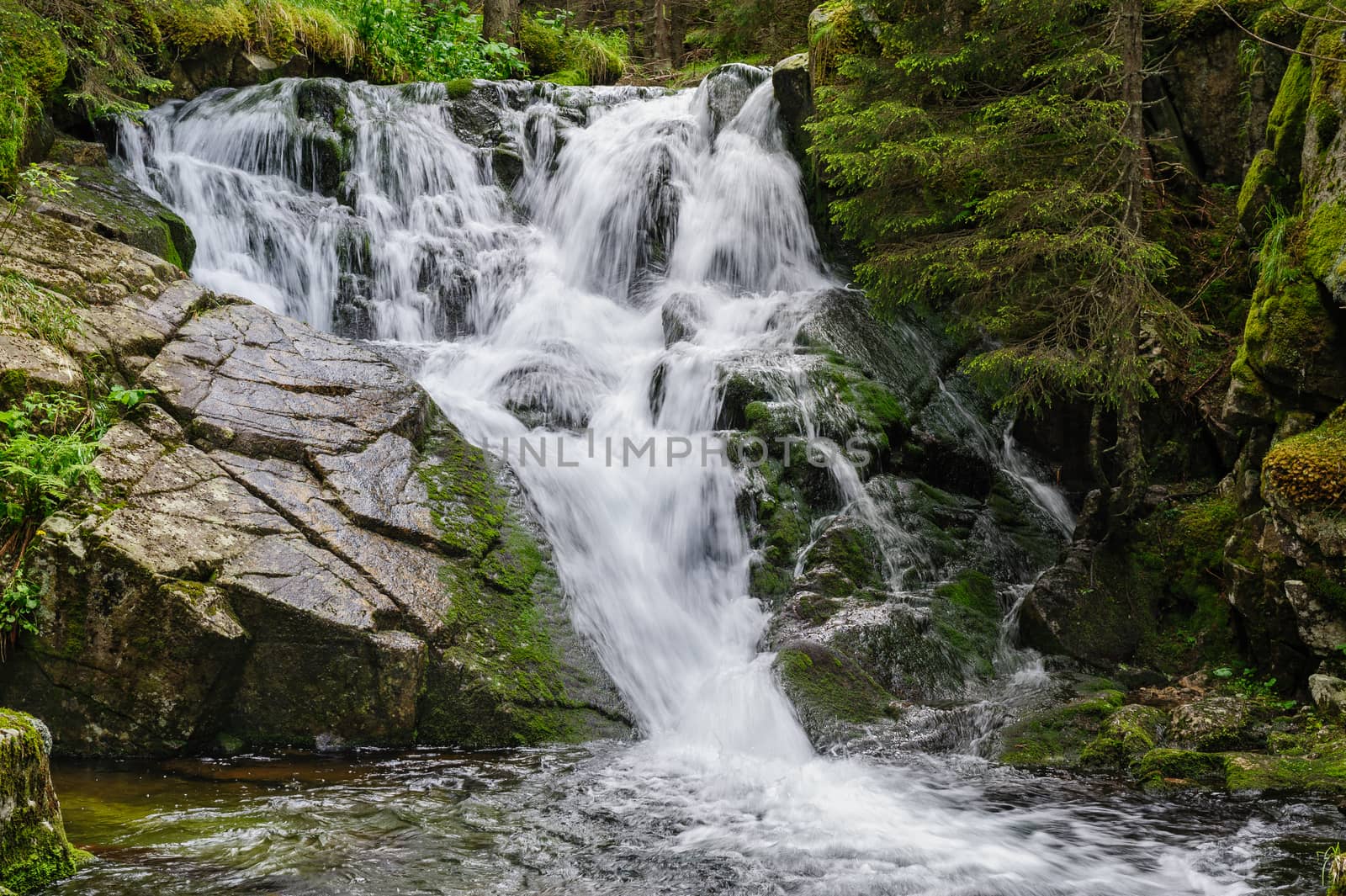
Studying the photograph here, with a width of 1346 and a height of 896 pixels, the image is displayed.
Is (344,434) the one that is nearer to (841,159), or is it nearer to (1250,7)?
(841,159)

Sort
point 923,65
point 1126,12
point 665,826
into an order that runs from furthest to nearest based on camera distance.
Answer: point 923,65 < point 1126,12 < point 665,826

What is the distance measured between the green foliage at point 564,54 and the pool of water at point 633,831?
663 inches

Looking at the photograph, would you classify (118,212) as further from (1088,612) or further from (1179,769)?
(1179,769)

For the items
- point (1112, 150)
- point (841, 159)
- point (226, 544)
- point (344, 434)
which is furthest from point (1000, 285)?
point (226, 544)

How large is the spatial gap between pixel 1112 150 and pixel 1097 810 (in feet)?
18.1

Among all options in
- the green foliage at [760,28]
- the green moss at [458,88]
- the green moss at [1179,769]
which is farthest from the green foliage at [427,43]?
the green moss at [1179,769]

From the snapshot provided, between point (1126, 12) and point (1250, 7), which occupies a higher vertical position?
point (1250, 7)

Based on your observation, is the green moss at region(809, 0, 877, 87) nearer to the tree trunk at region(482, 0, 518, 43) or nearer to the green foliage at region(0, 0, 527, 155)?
the green foliage at region(0, 0, 527, 155)

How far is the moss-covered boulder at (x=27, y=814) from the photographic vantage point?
3295 millimetres

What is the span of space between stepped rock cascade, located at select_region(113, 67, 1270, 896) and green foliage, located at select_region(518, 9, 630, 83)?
4.68m

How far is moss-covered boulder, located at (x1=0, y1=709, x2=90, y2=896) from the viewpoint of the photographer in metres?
3.29

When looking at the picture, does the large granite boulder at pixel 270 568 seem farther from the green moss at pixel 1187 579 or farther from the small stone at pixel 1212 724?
the green moss at pixel 1187 579

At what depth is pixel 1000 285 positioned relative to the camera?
7.78 m

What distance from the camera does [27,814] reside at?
3.42 m
